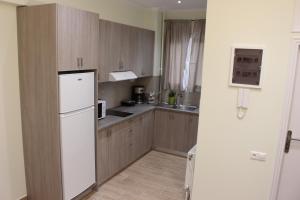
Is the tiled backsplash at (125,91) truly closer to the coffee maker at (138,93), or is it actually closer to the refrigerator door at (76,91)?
the coffee maker at (138,93)

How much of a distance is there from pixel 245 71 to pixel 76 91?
1.79m

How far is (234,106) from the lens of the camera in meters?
2.24

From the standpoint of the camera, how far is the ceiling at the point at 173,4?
4102 mm

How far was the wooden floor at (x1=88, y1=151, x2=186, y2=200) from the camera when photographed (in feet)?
10.8

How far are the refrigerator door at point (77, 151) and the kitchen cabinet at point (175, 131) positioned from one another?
73.1 inches

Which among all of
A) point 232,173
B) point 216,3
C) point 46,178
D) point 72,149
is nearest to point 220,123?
point 232,173

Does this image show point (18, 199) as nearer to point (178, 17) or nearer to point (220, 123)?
point (220, 123)

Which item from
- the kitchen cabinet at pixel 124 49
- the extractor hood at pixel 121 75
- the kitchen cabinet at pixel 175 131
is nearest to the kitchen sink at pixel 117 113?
the extractor hood at pixel 121 75

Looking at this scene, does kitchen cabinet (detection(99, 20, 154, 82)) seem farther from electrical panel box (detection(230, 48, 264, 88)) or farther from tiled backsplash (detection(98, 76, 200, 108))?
electrical panel box (detection(230, 48, 264, 88))

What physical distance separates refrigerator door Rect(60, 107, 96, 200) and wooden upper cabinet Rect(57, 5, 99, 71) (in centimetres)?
57

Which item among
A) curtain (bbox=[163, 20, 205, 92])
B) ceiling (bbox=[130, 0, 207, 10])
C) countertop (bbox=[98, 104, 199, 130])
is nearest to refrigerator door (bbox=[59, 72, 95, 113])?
countertop (bbox=[98, 104, 199, 130])

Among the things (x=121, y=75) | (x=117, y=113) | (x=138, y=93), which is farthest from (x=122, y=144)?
(x=138, y=93)

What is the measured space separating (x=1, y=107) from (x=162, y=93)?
3262mm

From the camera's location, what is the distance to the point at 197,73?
4.80 metres
